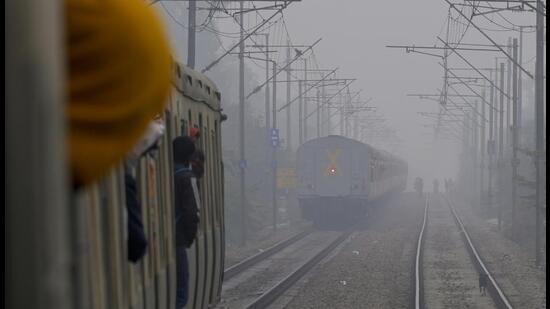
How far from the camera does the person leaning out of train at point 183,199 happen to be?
6766 mm

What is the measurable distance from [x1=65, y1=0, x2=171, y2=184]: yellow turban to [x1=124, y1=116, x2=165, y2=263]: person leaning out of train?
60.8 inches

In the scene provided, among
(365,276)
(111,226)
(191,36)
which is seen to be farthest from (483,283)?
(111,226)

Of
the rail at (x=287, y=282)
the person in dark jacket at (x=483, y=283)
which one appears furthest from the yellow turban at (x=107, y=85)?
the person in dark jacket at (x=483, y=283)

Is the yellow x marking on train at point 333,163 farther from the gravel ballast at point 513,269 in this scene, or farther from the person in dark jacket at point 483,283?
the person in dark jacket at point 483,283

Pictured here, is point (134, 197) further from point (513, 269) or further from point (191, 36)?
point (513, 269)

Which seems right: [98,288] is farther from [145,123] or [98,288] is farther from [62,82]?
[62,82]

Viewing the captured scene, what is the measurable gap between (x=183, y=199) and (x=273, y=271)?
1566 centimetres

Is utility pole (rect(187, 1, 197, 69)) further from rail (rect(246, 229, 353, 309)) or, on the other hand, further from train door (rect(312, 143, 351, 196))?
train door (rect(312, 143, 351, 196))

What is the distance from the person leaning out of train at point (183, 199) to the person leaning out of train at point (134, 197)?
1.90 metres

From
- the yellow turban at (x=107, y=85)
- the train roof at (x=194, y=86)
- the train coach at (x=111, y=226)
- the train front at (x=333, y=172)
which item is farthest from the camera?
the train front at (x=333, y=172)

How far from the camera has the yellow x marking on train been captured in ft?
121

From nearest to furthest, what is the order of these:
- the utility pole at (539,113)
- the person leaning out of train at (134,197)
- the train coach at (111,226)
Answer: the train coach at (111,226) → the person leaning out of train at (134,197) → the utility pole at (539,113)

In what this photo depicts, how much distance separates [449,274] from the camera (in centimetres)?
2209

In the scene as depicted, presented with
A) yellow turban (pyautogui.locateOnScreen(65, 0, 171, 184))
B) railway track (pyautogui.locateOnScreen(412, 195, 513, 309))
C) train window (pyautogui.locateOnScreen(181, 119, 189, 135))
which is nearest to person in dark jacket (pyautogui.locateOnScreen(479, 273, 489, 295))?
railway track (pyautogui.locateOnScreen(412, 195, 513, 309))
